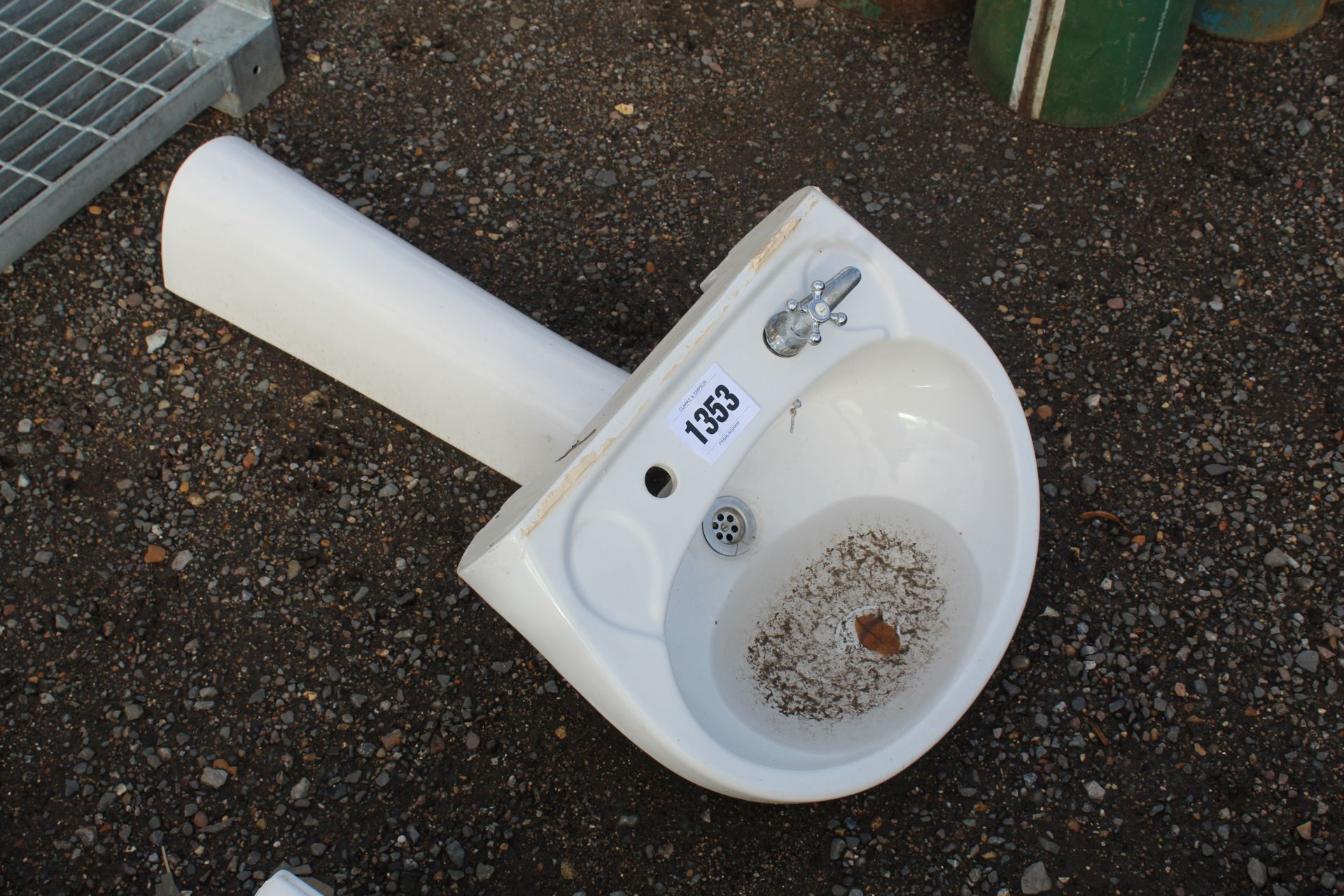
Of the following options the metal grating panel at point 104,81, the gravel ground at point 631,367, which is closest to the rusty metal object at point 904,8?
the gravel ground at point 631,367

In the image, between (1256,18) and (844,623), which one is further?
(1256,18)

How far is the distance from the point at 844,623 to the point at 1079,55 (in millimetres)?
1747

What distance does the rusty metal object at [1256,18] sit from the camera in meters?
3.23

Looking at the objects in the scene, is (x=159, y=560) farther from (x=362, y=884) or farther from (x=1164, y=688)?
(x=1164, y=688)

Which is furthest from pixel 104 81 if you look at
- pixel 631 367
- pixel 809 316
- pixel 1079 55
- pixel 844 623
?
pixel 1079 55

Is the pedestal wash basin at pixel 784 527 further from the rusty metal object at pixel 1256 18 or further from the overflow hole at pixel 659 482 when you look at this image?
the rusty metal object at pixel 1256 18

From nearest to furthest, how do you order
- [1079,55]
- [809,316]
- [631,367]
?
[809,316]
[631,367]
[1079,55]

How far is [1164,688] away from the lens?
2.38m

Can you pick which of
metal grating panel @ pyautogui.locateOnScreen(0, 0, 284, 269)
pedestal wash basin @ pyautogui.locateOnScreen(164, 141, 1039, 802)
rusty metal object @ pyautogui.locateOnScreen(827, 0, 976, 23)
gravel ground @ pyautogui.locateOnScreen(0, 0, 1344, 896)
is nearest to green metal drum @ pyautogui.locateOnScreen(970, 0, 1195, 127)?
gravel ground @ pyautogui.locateOnScreen(0, 0, 1344, 896)

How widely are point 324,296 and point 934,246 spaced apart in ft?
4.94

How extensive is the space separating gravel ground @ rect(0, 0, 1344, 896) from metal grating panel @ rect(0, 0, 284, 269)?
9 centimetres

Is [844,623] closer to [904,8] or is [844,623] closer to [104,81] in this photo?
[904,8]

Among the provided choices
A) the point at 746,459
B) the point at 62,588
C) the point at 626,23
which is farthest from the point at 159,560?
the point at 626,23

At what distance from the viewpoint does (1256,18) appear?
10.7ft
